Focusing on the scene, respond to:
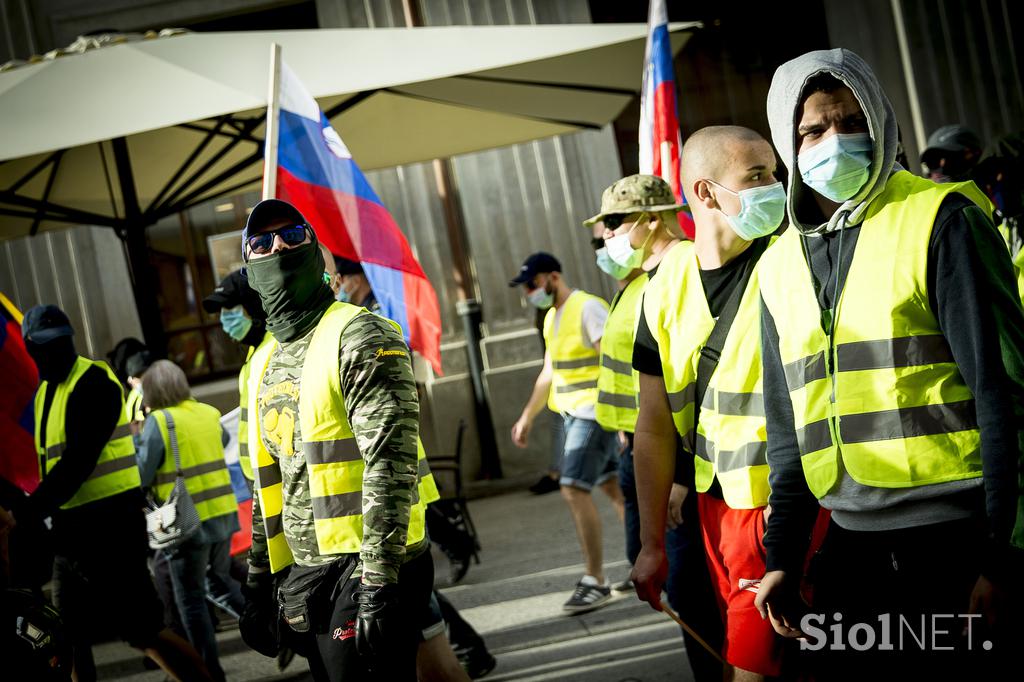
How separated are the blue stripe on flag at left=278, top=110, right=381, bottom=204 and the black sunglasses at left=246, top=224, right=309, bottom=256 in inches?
61.1

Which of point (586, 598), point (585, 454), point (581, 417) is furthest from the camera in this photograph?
point (581, 417)

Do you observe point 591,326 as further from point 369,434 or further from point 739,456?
point 369,434

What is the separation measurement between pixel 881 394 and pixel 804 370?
0.23 m

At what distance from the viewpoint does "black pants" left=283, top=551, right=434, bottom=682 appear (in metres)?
2.72

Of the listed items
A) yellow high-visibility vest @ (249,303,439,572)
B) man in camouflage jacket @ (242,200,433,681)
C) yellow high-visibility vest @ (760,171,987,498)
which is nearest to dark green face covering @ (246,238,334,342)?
man in camouflage jacket @ (242,200,433,681)

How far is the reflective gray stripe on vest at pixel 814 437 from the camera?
2260 mm

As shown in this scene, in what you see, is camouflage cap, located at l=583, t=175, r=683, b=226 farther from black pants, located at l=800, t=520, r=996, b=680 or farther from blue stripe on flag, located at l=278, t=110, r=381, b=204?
black pants, located at l=800, t=520, r=996, b=680

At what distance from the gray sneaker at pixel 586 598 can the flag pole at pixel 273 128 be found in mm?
2952

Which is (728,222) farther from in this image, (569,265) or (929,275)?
(569,265)

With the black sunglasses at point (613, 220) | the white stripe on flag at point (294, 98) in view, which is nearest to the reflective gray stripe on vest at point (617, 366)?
the black sunglasses at point (613, 220)

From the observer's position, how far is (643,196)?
4.11 m

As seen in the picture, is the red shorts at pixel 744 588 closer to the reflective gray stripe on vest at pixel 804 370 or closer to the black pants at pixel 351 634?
the reflective gray stripe on vest at pixel 804 370

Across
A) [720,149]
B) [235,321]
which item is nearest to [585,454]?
[235,321]

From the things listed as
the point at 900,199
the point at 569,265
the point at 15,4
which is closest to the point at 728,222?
the point at 900,199
